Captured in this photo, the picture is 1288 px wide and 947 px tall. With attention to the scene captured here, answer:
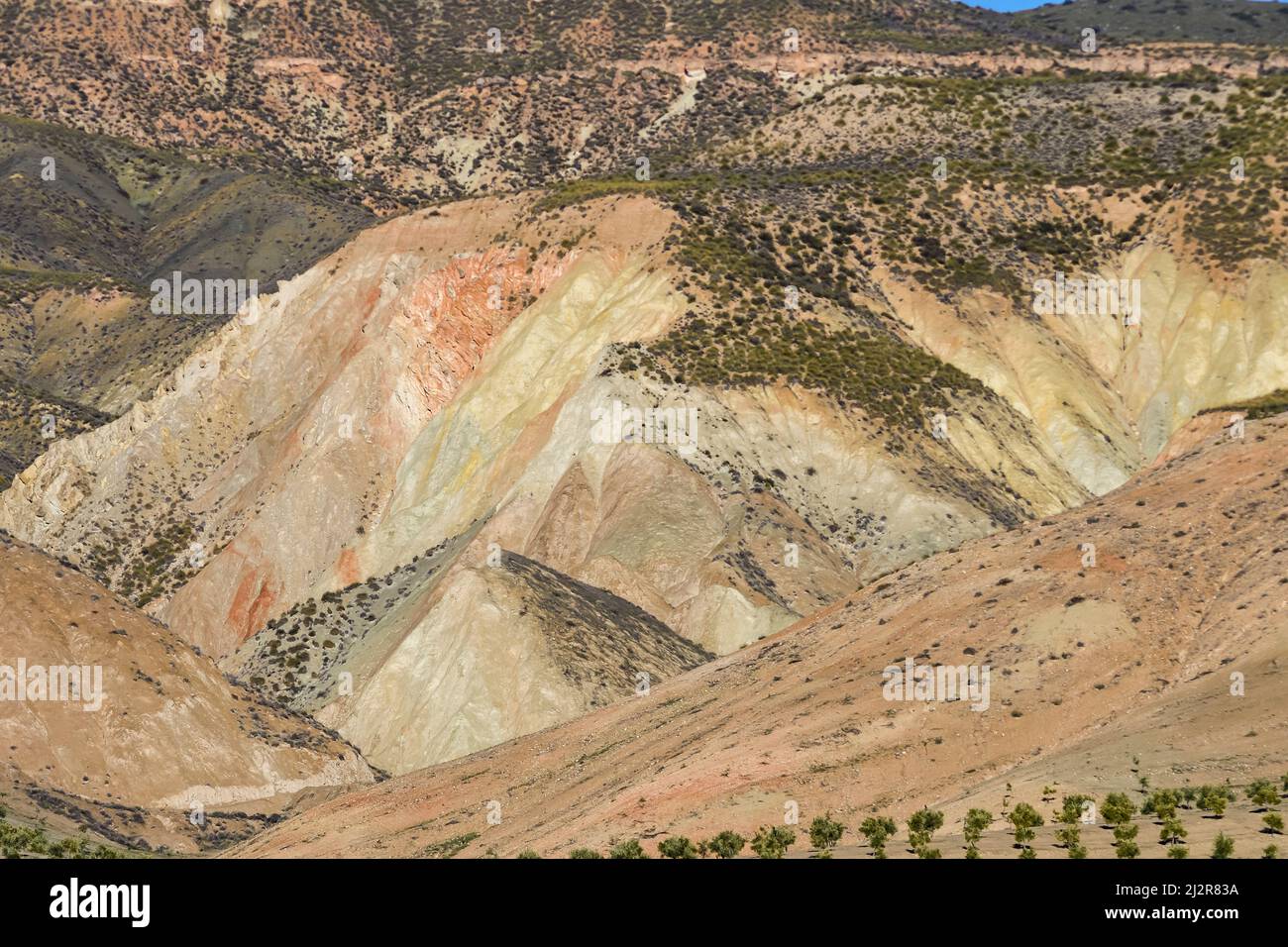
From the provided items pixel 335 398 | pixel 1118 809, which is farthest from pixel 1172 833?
pixel 335 398

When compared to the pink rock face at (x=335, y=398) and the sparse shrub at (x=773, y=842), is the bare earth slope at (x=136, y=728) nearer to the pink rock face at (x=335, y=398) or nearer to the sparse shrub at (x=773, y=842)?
the pink rock face at (x=335, y=398)

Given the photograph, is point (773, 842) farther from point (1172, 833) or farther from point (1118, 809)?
point (1172, 833)

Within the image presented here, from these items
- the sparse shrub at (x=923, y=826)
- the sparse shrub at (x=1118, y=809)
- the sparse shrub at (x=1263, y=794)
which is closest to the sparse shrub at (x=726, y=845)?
the sparse shrub at (x=923, y=826)

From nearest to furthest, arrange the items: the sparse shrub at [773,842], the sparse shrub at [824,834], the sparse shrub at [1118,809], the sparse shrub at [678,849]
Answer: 1. the sparse shrub at [1118,809]
2. the sparse shrub at [773,842]
3. the sparse shrub at [678,849]
4. the sparse shrub at [824,834]

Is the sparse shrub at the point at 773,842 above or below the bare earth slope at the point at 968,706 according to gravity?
below

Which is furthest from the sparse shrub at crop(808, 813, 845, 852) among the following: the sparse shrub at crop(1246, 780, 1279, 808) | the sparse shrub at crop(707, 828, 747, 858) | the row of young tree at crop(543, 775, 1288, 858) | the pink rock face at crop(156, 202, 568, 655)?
the pink rock face at crop(156, 202, 568, 655)
